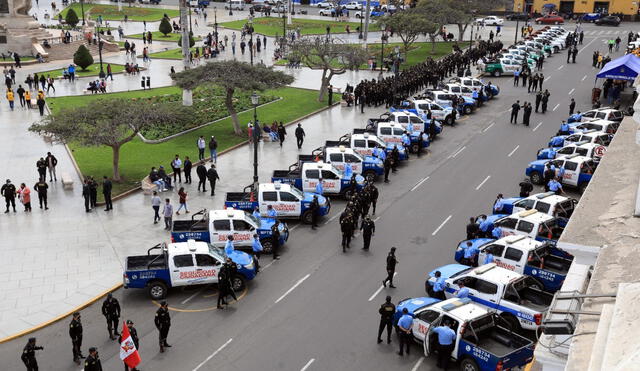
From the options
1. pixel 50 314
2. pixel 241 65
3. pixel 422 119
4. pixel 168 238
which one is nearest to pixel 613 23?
pixel 422 119

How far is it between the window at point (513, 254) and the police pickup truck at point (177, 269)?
24.2 feet

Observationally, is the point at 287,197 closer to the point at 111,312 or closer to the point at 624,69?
the point at 111,312

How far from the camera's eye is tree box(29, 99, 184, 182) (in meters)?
26.9

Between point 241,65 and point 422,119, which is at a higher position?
point 241,65

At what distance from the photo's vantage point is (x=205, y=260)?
1947 cm

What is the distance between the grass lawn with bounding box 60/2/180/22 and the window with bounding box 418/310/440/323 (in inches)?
3026

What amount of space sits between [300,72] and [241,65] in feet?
68.4

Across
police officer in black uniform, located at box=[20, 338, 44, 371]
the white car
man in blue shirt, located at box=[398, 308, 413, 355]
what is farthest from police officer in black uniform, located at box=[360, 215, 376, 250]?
the white car

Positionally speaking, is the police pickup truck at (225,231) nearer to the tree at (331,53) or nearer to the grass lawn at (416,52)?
the tree at (331,53)

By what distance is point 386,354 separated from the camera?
1666cm

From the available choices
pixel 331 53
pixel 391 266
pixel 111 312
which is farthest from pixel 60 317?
pixel 331 53

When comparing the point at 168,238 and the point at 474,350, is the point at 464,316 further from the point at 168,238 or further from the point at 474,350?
the point at 168,238

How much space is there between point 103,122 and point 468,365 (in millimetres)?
18187

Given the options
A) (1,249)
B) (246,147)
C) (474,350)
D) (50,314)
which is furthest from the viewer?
(246,147)
